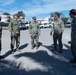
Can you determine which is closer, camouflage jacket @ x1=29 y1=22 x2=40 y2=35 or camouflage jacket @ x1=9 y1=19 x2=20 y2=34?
camouflage jacket @ x1=9 y1=19 x2=20 y2=34

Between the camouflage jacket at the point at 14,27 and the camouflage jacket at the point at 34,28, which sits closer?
the camouflage jacket at the point at 14,27

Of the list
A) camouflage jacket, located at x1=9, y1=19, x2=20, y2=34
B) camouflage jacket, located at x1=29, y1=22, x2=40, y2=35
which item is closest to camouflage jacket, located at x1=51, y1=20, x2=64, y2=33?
camouflage jacket, located at x1=29, y1=22, x2=40, y2=35

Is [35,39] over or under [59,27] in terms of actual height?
under

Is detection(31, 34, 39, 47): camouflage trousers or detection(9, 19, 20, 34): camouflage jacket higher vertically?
detection(9, 19, 20, 34): camouflage jacket

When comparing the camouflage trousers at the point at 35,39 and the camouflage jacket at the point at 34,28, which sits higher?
the camouflage jacket at the point at 34,28

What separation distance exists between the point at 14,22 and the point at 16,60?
2.51 meters

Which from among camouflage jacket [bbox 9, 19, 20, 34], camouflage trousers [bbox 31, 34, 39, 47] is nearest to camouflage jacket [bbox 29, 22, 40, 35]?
camouflage trousers [bbox 31, 34, 39, 47]

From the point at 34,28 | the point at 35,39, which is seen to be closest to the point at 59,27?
the point at 34,28

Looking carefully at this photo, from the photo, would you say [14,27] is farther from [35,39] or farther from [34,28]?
[35,39]

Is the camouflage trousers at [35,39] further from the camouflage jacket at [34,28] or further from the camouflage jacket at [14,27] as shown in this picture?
the camouflage jacket at [14,27]

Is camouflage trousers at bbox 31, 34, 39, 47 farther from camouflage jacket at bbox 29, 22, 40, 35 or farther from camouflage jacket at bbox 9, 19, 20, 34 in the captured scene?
camouflage jacket at bbox 9, 19, 20, 34

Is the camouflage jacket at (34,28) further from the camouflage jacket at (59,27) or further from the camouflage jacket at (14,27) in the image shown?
the camouflage jacket at (59,27)

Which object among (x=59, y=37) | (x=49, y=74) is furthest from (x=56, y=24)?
(x=49, y=74)

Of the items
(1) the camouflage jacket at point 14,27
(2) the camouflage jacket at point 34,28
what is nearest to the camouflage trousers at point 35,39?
(2) the camouflage jacket at point 34,28
